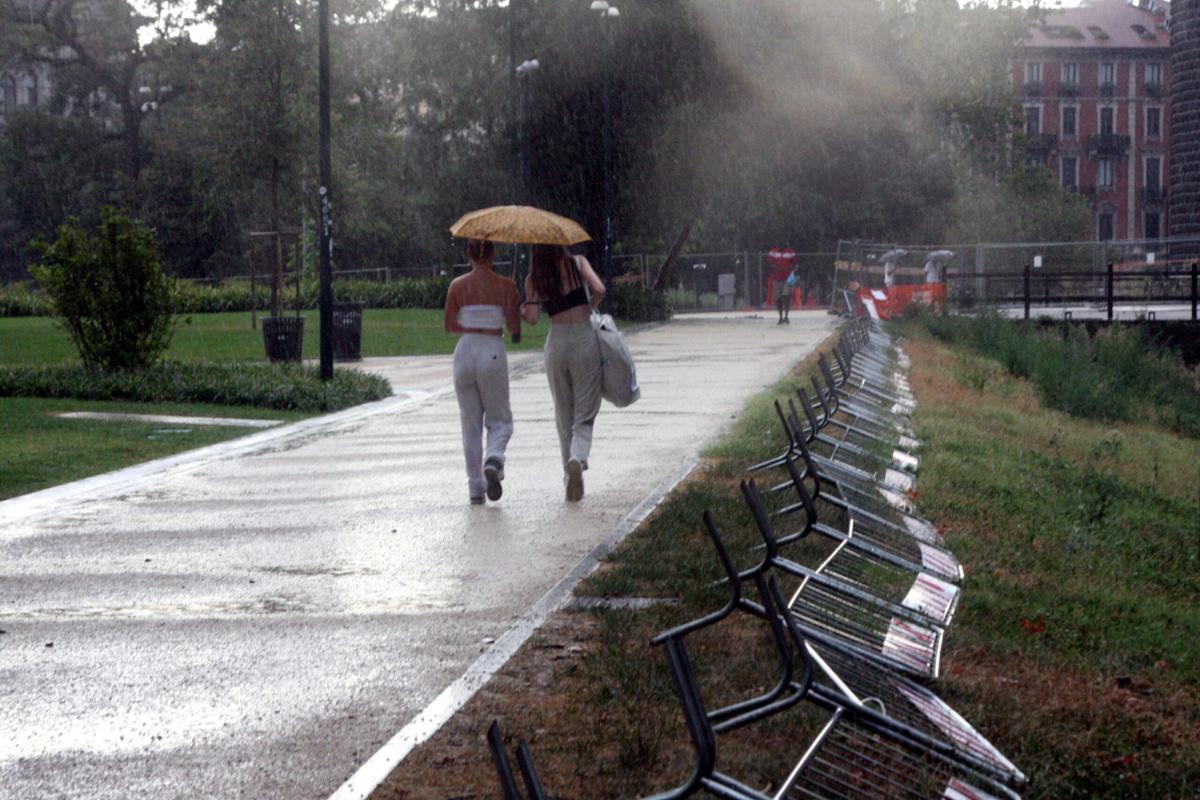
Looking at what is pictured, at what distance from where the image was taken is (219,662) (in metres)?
6.83

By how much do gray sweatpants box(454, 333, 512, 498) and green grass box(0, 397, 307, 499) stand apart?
10.9ft

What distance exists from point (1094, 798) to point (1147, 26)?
109285 millimetres

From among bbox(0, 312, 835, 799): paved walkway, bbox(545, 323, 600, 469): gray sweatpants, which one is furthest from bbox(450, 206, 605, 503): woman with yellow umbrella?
bbox(0, 312, 835, 799): paved walkway

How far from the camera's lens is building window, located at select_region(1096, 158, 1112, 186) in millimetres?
105750

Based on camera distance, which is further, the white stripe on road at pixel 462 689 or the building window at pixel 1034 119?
the building window at pixel 1034 119

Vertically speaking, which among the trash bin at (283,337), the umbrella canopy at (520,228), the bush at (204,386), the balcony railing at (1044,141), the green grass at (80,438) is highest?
the balcony railing at (1044,141)

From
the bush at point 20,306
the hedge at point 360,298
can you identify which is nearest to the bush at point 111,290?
the hedge at point 360,298

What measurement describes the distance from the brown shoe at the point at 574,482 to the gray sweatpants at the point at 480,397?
446mm

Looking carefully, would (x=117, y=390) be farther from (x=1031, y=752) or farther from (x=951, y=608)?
(x=1031, y=752)

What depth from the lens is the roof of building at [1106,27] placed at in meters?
104

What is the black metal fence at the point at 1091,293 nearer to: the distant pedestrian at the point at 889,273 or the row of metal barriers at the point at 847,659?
the distant pedestrian at the point at 889,273

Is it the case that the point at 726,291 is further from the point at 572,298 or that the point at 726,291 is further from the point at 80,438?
the point at 572,298

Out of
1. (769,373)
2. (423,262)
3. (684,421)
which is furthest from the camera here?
(423,262)

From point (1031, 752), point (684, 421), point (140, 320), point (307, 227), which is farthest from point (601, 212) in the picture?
point (1031, 752)
